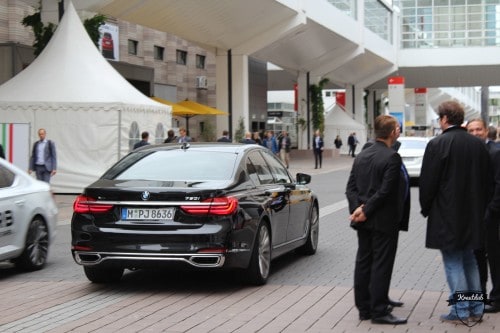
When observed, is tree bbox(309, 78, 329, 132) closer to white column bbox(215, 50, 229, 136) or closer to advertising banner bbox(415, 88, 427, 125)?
white column bbox(215, 50, 229, 136)

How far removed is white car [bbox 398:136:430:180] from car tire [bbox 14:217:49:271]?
17821mm

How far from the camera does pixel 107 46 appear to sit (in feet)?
123

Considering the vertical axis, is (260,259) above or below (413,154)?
below

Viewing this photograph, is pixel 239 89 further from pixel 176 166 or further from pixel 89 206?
pixel 89 206

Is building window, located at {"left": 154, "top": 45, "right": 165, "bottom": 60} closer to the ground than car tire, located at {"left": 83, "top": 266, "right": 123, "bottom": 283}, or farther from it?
farther from it

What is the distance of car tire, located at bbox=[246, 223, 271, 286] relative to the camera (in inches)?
344

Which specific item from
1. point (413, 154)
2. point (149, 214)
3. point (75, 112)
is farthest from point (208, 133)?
point (149, 214)

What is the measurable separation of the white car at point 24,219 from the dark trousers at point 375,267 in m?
4.15

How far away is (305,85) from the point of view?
53.2 meters

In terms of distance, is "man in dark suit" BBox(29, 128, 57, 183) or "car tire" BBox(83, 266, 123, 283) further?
"man in dark suit" BBox(29, 128, 57, 183)

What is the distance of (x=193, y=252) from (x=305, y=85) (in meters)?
45.5

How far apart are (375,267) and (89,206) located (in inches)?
119

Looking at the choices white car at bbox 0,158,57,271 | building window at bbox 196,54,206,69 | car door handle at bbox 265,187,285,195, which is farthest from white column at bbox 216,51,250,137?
car door handle at bbox 265,187,285,195

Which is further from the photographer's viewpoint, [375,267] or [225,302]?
[225,302]
